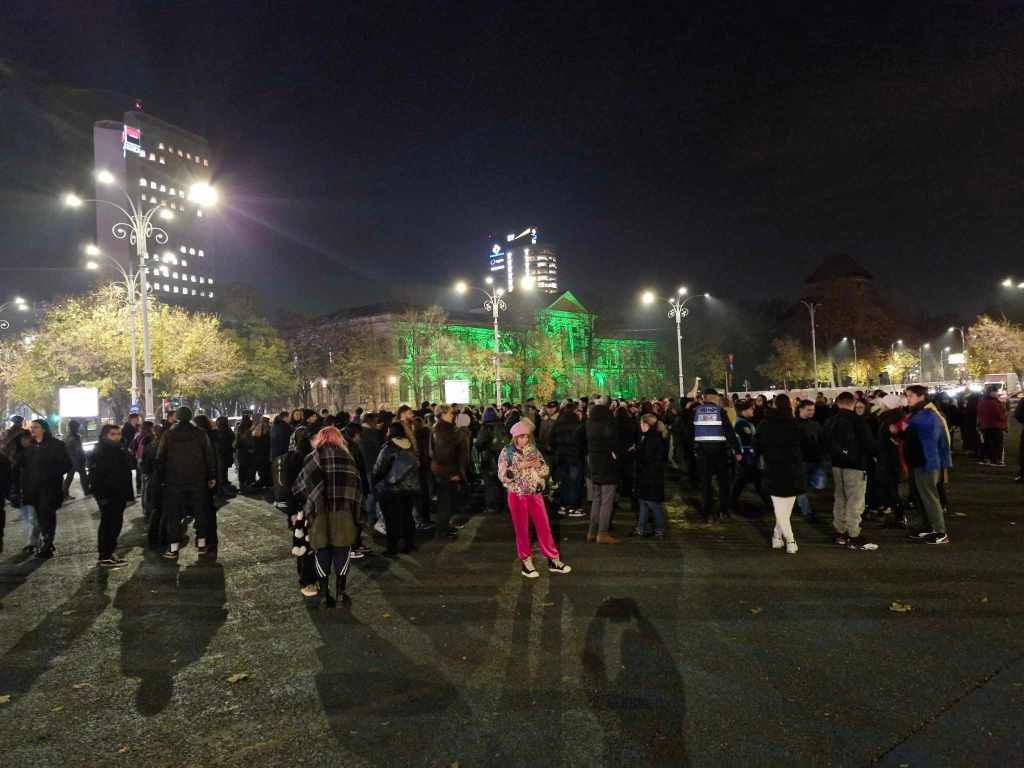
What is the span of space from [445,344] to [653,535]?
52656mm

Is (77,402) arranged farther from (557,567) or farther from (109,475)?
(557,567)

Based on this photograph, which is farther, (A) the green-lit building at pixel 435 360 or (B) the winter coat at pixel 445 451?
(A) the green-lit building at pixel 435 360

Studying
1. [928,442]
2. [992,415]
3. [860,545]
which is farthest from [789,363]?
[860,545]

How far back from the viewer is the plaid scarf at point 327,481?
6426 millimetres

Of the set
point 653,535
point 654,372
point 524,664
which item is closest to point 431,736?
point 524,664

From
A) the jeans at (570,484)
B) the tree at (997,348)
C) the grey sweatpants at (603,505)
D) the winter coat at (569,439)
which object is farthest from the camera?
the tree at (997,348)

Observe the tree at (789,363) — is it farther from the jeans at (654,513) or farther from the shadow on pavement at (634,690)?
the shadow on pavement at (634,690)

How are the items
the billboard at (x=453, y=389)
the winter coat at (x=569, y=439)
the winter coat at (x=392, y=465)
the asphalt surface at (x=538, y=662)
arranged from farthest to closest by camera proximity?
1. the billboard at (x=453, y=389)
2. the winter coat at (x=569, y=439)
3. the winter coat at (x=392, y=465)
4. the asphalt surface at (x=538, y=662)

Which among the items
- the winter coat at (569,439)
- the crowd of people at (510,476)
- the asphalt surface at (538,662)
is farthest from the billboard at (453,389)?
the asphalt surface at (538,662)

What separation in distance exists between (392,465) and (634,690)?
15.2 feet

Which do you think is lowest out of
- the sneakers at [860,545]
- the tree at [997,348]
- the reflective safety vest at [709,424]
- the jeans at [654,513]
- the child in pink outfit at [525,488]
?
the sneakers at [860,545]

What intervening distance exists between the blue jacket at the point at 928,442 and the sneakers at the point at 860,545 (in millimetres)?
1159

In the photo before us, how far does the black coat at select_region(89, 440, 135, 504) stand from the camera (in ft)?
27.5

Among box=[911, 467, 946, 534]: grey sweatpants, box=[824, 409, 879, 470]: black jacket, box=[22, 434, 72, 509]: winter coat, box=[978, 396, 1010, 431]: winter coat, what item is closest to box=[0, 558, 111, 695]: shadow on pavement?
box=[22, 434, 72, 509]: winter coat
